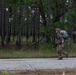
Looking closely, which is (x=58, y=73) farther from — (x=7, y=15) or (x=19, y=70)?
(x=7, y=15)

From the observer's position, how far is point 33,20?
28922mm

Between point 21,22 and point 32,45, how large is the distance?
3.14 m

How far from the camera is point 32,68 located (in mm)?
13969

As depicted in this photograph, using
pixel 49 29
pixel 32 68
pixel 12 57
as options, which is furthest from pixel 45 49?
pixel 32 68

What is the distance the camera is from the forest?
2478 cm

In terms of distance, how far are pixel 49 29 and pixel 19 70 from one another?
454 inches

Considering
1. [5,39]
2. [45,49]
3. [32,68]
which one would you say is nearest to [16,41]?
[5,39]

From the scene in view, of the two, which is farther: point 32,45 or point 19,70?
point 32,45

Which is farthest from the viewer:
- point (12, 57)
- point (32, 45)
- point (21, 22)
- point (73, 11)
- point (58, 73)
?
point (21, 22)

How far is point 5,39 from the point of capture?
2911cm

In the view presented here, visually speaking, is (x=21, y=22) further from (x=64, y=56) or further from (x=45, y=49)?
(x=64, y=56)

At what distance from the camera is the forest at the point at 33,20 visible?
81.3 ft

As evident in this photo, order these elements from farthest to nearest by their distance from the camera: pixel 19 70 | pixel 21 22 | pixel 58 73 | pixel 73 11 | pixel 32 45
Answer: pixel 21 22
pixel 32 45
pixel 73 11
pixel 19 70
pixel 58 73

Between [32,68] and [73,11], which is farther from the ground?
[73,11]
